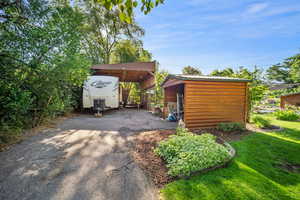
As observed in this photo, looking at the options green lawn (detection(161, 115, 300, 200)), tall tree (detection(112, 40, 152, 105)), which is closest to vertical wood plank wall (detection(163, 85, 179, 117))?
green lawn (detection(161, 115, 300, 200))

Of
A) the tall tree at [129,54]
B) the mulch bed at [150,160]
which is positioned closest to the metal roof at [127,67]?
the tall tree at [129,54]

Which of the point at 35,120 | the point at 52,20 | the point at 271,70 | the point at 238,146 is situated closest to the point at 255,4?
the point at 238,146

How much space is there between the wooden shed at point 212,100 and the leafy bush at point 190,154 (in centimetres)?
210

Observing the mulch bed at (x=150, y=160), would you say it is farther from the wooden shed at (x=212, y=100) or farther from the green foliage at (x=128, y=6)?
the green foliage at (x=128, y=6)

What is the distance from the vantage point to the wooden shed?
17.1ft

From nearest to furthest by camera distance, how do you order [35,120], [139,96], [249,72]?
1. [35,120]
2. [249,72]
3. [139,96]

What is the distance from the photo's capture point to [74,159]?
277cm

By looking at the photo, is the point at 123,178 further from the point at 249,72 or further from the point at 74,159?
the point at 249,72

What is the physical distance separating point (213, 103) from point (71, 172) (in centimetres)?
535

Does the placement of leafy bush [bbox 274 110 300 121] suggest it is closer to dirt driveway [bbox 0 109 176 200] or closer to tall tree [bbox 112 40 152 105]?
Answer: dirt driveway [bbox 0 109 176 200]

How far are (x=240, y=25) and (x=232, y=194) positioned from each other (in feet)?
24.5

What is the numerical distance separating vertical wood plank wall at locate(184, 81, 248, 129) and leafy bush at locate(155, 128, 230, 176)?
209 cm

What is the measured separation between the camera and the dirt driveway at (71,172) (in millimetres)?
1856

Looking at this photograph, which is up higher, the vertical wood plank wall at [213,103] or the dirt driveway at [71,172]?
the vertical wood plank wall at [213,103]
